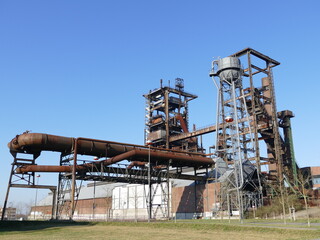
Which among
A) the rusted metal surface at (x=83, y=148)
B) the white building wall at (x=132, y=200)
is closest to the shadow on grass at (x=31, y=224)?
the rusted metal surface at (x=83, y=148)

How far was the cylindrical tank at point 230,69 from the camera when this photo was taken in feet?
169

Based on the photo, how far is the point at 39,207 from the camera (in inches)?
3964

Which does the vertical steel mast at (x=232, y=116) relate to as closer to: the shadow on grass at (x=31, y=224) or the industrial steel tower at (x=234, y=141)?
the industrial steel tower at (x=234, y=141)

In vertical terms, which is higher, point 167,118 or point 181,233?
point 167,118

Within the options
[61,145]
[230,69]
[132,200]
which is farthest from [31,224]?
[230,69]

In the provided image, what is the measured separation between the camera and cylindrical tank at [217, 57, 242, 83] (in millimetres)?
51544

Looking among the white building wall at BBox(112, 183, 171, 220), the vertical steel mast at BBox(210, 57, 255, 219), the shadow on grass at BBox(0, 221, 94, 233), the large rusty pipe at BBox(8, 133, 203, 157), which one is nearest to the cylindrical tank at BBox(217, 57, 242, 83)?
the vertical steel mast at BBox(210, 57, 255, 219)

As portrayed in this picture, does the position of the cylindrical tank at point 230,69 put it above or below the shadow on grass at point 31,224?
above

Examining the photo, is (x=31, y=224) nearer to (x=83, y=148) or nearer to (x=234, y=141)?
(x=83, y=148)

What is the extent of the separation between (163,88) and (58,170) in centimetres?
4031

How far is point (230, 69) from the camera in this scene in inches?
2035

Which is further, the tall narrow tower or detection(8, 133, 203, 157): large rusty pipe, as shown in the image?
the tall narrow tower

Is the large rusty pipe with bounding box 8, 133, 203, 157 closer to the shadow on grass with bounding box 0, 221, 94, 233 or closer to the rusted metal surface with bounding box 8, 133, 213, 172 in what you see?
the rusted metal surface with bounding box 8, 133, 213, 172

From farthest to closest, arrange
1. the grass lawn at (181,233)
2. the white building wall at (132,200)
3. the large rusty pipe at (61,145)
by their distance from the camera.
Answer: the white building wall at (132,200)
the large rusty pipe at (61,145)
the grass lawn at (181,233)
